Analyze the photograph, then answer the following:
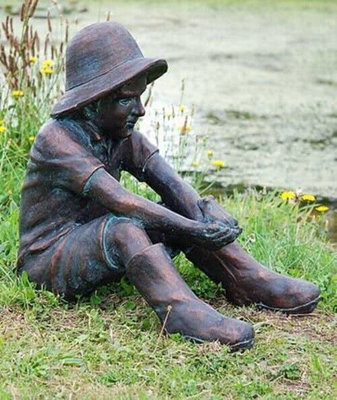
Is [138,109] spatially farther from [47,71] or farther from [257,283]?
[47,71]

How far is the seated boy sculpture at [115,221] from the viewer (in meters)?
4.19

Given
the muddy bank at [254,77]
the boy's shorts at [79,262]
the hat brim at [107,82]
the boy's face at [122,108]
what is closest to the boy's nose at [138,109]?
the boy's face at [122,108]

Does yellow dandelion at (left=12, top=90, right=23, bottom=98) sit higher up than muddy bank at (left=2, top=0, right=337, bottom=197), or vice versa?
yellow dandelion at (left=12, top=90, right=23, bottom=98)

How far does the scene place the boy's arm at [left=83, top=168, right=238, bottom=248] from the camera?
4297 mm

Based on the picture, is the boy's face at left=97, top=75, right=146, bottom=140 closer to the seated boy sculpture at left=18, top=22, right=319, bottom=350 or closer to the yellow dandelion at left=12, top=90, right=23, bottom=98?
the seated boy sculpture at left=18, top=22, right=319, bottom=350

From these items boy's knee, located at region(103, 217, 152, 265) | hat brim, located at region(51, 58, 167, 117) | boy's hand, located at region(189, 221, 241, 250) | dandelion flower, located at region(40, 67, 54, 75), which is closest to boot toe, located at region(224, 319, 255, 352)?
boy's hand, located at region(189, 221, 241, 250)

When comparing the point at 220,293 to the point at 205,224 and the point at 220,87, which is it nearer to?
the point at 205,224

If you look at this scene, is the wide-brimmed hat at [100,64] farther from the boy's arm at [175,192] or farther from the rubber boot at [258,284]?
the rubber boot at [258,284]

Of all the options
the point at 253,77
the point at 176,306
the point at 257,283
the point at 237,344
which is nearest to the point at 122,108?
the point at 176,306

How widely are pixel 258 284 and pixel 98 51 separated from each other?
1187 mm

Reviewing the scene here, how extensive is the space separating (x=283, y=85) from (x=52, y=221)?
20.8 ft

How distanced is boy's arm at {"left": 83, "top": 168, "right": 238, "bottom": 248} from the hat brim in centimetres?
29

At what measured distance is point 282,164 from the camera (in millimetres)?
8062

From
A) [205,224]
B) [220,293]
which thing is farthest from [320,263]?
[205,224]
